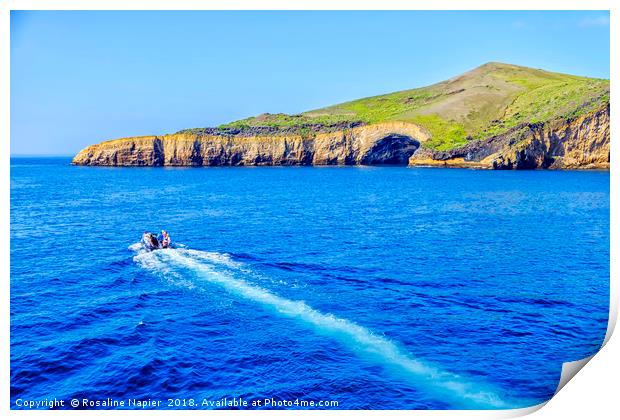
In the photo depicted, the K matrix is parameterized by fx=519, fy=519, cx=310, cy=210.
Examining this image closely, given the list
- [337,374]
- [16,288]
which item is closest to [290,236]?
[16,288]

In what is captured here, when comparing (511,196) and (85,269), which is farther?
(511,196)

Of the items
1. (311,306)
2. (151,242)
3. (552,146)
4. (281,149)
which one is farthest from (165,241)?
(281,149)

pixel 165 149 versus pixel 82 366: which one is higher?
pixel 165 149

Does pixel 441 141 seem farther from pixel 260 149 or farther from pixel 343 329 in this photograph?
pixel 343 329

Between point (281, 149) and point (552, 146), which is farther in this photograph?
point (281, 149)

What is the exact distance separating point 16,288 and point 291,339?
21.7 meters

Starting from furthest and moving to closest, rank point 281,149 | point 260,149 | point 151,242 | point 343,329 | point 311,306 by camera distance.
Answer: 1. point 260,149
2. point 281,149
3. point 151,242
4. point 311,306
5. point 343,329

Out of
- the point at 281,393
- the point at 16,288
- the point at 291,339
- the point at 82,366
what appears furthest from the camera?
the point at 16,288

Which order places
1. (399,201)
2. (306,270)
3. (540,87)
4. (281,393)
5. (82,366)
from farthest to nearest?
1. (540,87)
2. (399,201)
3. (306,270)
4. (82,366)
5. (281,393)

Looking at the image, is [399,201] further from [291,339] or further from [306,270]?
[291,339]

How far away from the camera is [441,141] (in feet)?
562

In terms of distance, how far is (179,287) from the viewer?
38625 mm

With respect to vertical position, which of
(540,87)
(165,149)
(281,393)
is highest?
(540,87)

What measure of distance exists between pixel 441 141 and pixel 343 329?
150m
